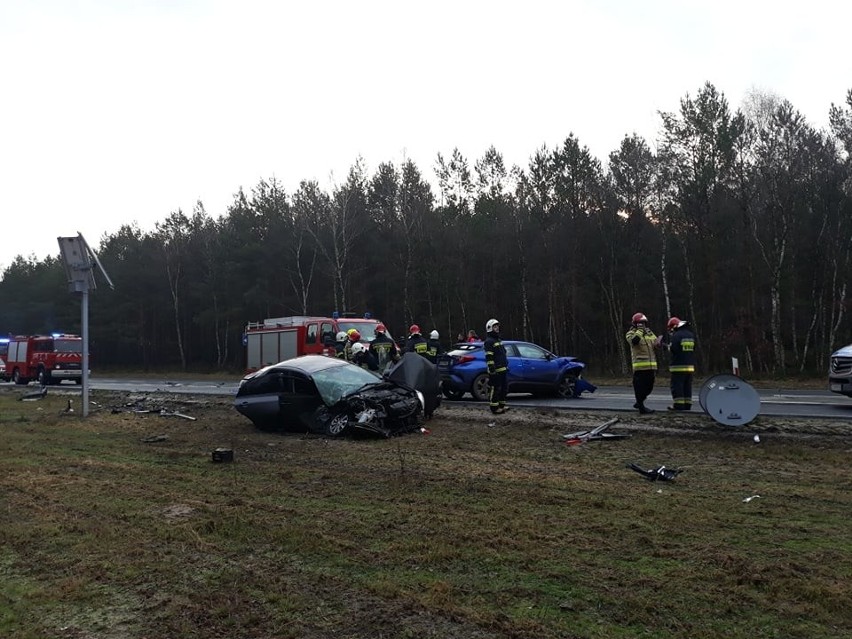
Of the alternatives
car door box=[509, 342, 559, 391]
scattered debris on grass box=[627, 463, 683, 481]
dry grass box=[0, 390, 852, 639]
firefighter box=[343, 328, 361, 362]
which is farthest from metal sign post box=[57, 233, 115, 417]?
scattered debris on grass box=[627, 463, 683, 481]

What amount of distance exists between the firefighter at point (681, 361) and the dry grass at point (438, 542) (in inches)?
82.5

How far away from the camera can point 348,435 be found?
1190cm

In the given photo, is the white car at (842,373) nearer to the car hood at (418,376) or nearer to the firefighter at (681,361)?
the firefighter at (681,361)

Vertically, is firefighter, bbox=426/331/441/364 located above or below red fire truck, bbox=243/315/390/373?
below

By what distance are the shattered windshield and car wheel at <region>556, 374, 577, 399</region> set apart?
606cm

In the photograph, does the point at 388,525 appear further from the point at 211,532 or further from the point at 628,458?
the point at 628,458

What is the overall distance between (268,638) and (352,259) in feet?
142

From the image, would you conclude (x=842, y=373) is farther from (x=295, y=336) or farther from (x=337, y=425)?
(x=295, y=336)

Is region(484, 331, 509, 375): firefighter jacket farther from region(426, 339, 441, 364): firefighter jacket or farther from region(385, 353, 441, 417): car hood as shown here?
region(426, 339, 441, 364): firefighter jacket

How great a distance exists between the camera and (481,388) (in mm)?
17328

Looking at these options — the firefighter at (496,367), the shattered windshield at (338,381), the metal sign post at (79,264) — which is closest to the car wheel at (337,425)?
the shattered windshield at (338,381)

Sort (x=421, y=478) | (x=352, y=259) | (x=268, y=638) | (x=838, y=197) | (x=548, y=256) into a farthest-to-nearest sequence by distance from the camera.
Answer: (x=352, y=259) < (x=548, y=256) < (x=838, y=197) < (x=421, y=478) < (x=268, y=638)

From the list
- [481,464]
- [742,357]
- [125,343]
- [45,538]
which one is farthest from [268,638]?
[125,343]

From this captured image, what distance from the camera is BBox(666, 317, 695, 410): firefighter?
1239 cm
